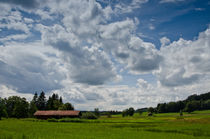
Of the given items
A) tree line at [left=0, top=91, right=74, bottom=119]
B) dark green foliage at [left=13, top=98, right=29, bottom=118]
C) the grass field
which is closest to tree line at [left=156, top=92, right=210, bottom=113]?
tree line at [left=0, top=91, right=74, bottom=119]

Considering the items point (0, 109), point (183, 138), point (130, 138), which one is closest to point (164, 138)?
point (183, 138)

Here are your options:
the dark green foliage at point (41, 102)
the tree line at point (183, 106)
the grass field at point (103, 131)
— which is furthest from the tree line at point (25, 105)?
the tree line at point (183, 106)

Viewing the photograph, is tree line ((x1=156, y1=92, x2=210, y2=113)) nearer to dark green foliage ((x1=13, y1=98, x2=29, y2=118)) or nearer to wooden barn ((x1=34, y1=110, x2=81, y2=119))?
wooden barn ((x1=34, y1=110, x2=81, y2=119))

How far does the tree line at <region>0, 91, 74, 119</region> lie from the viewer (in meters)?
94.1

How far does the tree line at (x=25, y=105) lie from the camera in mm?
94062

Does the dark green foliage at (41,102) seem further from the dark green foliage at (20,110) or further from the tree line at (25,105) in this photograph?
the dark green foliage at (20,110)

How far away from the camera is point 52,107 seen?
123562 millimetres

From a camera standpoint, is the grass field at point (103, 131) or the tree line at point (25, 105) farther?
the tree line at point (25, 105)

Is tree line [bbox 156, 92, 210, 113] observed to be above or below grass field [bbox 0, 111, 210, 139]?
below

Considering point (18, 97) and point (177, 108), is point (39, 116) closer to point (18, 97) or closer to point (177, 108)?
point (18, 97)

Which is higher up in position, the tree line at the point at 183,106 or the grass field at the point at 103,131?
the grass field at the point at 103,131

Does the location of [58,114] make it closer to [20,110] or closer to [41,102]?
[20,110]

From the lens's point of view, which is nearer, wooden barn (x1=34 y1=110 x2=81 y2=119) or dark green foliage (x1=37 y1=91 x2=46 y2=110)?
wooden barn (x1=34 y1=110 x2=81 y2=119)

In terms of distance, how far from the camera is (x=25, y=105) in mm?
96750
